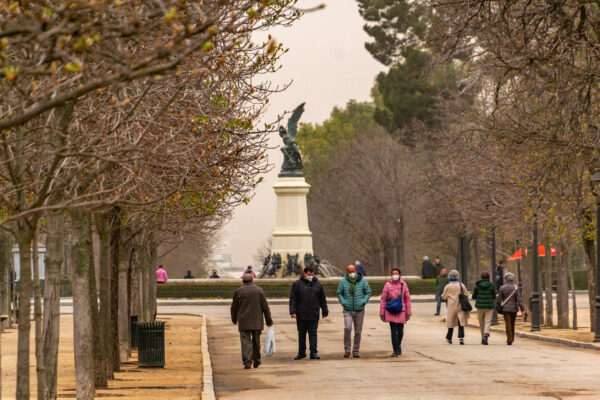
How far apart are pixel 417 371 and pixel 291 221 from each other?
3715 cm

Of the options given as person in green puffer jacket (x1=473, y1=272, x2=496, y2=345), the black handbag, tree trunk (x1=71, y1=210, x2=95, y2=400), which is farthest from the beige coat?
tree trunk (x1=71, y1=210, x2=95, y2=400)

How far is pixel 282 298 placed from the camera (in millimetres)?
54219

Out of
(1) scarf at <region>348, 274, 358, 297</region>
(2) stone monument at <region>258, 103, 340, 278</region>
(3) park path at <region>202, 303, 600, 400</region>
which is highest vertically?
(2) stone monument at <region>258, 103, 340, 278</region>

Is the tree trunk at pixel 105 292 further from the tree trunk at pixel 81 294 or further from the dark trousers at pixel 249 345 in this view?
the dark trousers at pixel 249 345

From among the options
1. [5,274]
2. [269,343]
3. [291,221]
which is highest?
[291,221]

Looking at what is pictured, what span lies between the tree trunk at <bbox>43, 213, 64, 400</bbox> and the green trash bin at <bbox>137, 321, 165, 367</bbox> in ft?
21.2

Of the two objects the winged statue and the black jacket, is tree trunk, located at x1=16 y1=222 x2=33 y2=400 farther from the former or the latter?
the winged statue

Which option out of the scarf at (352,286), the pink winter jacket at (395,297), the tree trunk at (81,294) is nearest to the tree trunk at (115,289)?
the tree trunk at (81,294)

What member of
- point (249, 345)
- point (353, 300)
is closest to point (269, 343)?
point (249, 345)

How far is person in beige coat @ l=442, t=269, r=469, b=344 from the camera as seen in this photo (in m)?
25.7

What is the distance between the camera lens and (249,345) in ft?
67.3

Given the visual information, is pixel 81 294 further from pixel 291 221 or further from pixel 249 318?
pixel 291 221

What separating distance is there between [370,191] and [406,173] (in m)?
2.52

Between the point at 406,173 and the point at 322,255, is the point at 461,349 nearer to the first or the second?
the point at 406,173
